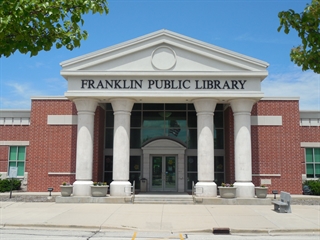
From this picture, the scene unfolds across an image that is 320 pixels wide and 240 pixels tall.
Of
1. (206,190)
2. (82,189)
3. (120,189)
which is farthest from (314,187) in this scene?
(82,189)

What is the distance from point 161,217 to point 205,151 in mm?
6779

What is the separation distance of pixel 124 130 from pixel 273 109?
9925 mm

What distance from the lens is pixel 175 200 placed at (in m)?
20.1

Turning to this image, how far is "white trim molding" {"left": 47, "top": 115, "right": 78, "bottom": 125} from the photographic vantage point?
2417 centimetres

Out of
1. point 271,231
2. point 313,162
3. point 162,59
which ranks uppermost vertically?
point 162,59

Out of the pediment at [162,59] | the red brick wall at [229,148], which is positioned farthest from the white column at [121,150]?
the red brick wall at [229,148]

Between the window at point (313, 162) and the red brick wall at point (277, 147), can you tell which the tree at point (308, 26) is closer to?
the red brick wall at point (277, 147)

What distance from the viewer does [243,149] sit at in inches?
822

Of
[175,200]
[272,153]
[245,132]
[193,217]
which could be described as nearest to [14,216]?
[193,217]

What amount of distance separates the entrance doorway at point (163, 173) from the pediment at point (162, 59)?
662 centimetres

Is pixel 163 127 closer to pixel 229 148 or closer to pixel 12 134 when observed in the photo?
pixel 229 148

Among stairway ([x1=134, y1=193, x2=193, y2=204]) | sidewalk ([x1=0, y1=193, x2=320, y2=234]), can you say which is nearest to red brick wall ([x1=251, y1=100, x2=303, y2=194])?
sidewalk ([x1=0, y1=193, x2=320, y2=234])

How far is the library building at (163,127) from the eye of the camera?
68.7 ft

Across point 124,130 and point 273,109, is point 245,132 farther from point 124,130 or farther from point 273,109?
point 124,130
